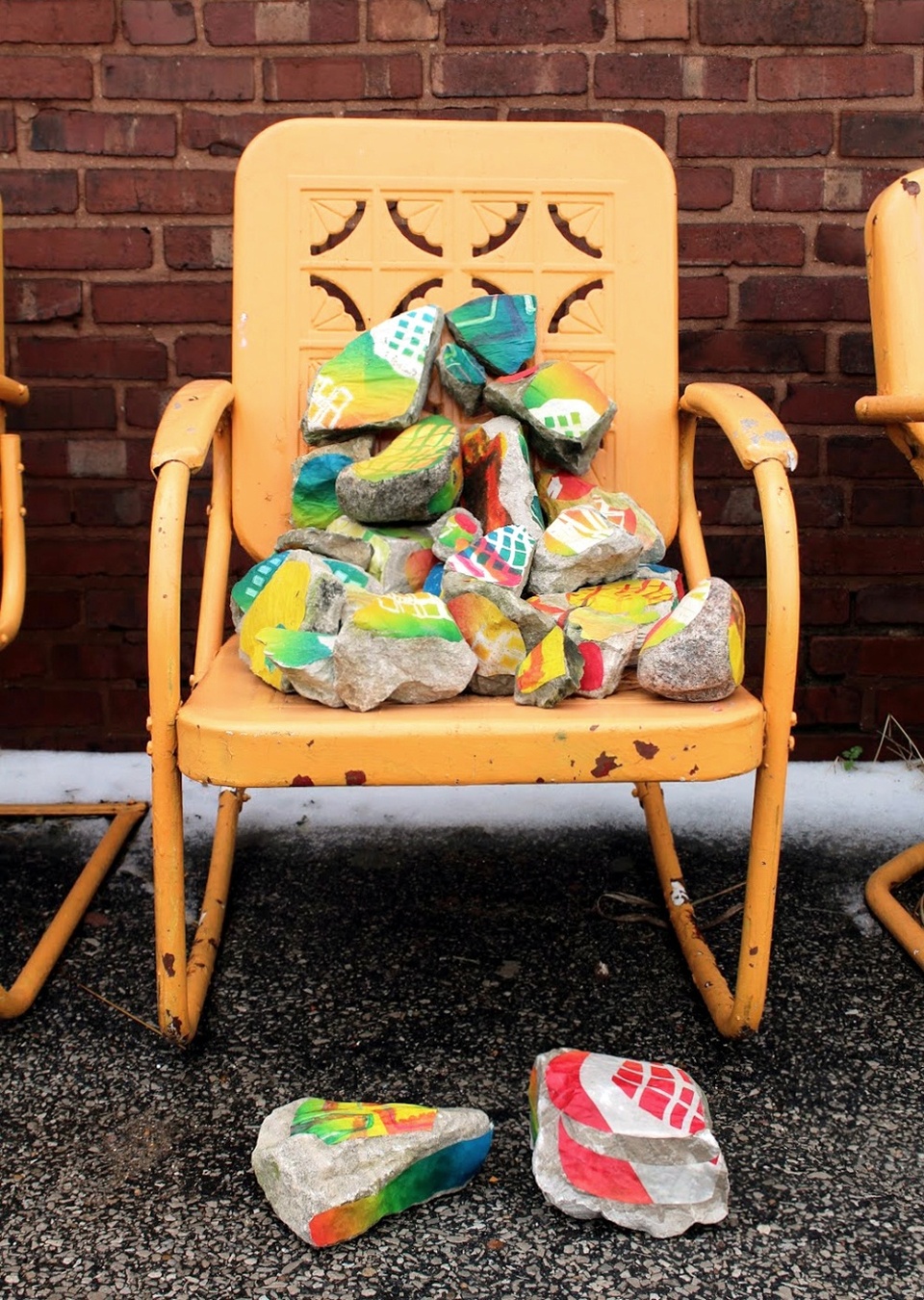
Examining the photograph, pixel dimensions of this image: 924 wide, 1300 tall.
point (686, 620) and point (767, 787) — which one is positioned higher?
point (686, 620)

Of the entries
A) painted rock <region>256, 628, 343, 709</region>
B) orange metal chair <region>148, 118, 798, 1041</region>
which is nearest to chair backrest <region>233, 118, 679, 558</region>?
orange metal chair <region>148, 118, 798, 1041</region>

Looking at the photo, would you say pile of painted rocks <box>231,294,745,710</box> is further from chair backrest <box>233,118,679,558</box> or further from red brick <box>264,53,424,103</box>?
red brick <box>264,53,424,103</box>

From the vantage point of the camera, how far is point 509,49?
2.17m

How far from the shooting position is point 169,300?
2244mm

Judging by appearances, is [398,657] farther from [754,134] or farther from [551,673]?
[754,134]

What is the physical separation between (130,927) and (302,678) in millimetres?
679

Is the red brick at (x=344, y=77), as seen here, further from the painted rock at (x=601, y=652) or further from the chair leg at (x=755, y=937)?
the chair leg at (x=755, y=937)

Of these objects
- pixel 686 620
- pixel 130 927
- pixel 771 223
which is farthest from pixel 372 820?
pixel 771 223

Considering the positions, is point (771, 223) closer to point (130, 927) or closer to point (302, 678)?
point (302, 678)

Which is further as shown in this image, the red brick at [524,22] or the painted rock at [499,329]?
the red brick at [524,22]

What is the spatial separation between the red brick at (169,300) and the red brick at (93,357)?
0.18 feet

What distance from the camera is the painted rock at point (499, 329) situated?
1.74 meters

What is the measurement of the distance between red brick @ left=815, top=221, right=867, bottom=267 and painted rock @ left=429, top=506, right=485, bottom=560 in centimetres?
104

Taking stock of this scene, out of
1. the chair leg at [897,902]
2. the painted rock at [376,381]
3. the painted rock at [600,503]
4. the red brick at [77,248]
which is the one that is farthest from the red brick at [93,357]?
the chair leg at [897,902]
